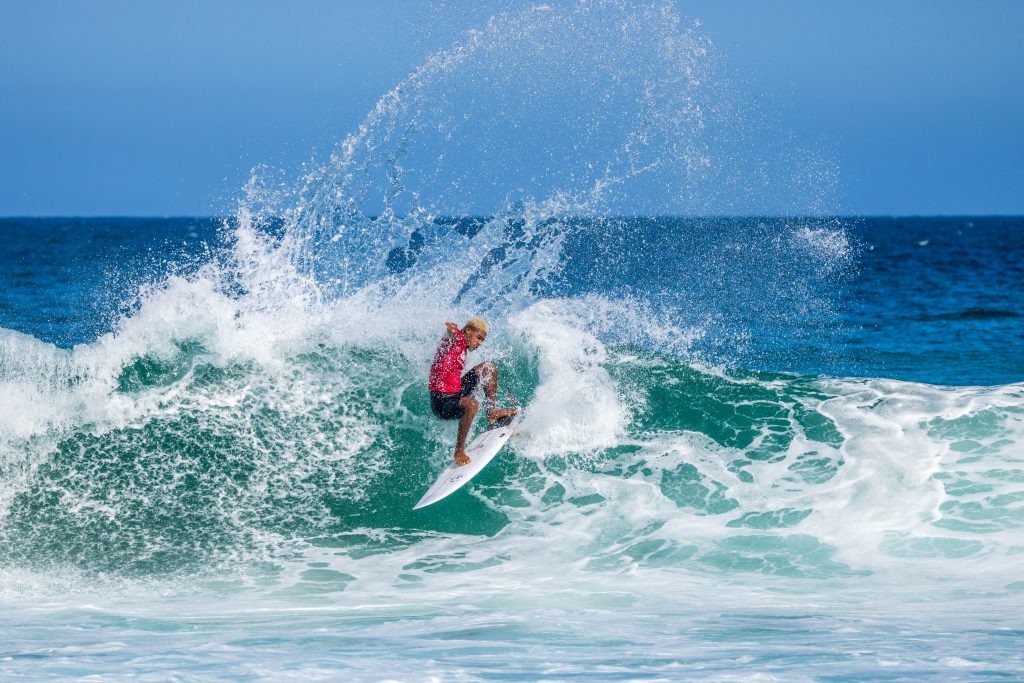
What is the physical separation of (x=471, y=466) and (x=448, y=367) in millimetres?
955

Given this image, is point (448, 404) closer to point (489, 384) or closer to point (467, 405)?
point (467, 405)

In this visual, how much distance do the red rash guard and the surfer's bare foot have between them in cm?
47

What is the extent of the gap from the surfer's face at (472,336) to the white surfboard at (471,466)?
1091mm

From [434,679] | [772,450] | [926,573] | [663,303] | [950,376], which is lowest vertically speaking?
[434,679]

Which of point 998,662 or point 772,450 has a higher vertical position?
point 772,450

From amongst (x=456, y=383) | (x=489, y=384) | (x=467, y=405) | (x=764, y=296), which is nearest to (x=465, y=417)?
(x=467, y=405)

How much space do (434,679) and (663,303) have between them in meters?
18.2

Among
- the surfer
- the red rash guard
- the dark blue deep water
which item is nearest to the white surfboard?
the surfer

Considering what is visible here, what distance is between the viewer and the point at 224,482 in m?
9.38

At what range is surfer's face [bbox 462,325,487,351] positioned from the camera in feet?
28.0

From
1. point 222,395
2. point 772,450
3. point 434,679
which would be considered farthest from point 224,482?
point 772,450

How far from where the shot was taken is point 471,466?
8.94 meters

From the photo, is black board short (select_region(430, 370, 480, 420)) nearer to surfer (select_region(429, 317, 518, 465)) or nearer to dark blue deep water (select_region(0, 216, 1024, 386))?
surfer (select_region(429, 317, 518, 465))

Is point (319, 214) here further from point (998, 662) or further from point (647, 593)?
point (998, 662)
